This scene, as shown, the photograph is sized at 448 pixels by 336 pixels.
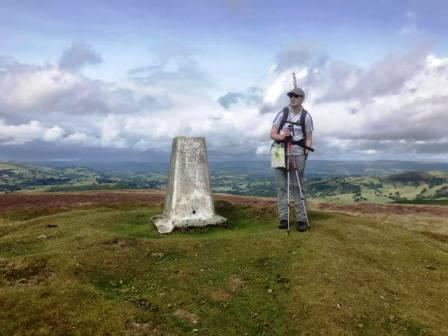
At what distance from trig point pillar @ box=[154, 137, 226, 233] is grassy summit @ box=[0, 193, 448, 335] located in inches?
144

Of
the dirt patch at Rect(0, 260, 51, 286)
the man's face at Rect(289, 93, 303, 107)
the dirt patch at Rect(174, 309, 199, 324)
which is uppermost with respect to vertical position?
the man's face at Rect(289, 93, 303, 107)

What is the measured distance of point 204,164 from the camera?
19719mm

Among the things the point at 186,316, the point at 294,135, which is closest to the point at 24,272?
the point at 186,316

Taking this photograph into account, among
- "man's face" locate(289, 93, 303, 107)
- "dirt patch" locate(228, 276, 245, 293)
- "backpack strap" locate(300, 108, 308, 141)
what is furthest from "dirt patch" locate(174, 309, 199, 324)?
"man's face" locate(289, 93, 303, 107)

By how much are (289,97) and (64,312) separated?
11.3 metres

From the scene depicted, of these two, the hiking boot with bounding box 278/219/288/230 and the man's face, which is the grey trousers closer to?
the hiking boot with bounding box 278/219/288/230

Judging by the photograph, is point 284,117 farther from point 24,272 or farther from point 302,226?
point 24,272

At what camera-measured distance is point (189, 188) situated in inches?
755

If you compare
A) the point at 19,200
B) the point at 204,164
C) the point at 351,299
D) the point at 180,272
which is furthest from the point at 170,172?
the point at 19,200

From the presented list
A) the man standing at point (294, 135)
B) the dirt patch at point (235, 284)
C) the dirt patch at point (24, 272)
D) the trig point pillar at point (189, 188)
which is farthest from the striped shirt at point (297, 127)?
the dirt patch at point (24, 272)

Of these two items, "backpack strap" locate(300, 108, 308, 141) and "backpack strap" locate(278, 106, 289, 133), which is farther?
"backpack strap" locate(278, 106, 289, 133)

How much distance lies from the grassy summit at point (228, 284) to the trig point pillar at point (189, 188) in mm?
3668

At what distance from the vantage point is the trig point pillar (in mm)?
18750

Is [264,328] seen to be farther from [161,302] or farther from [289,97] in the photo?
[289,97]
